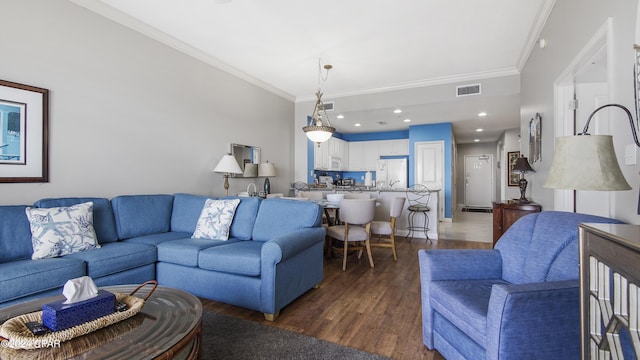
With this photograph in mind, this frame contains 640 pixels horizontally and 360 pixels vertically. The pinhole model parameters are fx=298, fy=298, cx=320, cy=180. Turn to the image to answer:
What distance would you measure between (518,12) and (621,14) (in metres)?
1.73

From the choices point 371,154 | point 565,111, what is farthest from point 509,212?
point 371,154

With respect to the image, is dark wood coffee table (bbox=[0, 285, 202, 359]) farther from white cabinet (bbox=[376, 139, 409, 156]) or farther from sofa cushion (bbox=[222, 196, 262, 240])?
white cabinet (bbox=[376, 139, 409, 156])

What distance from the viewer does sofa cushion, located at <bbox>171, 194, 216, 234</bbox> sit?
11.2ft

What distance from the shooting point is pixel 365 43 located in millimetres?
3814

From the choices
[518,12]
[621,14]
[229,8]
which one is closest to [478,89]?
[518,12]

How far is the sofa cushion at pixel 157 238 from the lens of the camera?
2898mm

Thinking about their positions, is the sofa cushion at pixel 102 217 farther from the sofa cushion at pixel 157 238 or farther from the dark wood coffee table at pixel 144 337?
the dark wood coffee table at pixel 144 337

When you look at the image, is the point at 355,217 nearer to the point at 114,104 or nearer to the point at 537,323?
the point at 537,323

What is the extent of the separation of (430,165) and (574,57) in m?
5.42

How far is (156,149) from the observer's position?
364cm

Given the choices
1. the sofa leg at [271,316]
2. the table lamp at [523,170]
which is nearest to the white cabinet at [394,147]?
the table lamp at [523,170]

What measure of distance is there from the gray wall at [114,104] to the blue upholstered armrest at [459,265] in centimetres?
322

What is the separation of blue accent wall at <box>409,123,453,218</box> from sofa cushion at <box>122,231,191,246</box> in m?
6.09

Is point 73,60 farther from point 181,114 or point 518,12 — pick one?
point 518,12
